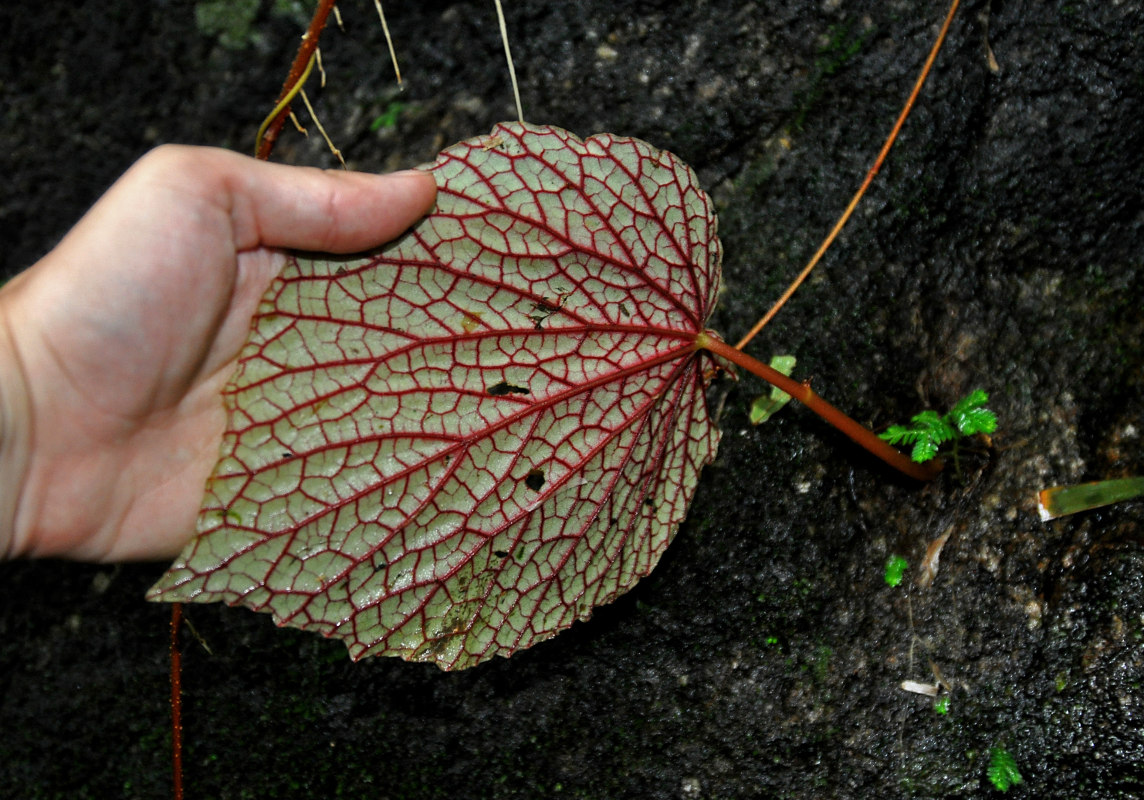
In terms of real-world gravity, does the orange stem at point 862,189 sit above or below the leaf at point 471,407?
above

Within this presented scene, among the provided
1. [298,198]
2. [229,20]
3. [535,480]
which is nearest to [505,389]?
[535,480]

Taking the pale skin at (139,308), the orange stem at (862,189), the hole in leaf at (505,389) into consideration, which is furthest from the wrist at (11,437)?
the orange stem at (862,189)

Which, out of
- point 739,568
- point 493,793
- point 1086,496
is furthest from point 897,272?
point 493,793

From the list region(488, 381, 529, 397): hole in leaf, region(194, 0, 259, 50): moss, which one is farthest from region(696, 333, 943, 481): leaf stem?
region(194, 0, 259, 50): moss

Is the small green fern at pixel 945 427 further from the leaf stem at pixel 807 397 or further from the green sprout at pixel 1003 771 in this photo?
the green sprout at pixel 1003 771

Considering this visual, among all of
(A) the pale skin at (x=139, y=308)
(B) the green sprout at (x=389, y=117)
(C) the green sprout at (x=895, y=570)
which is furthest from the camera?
(B) the green sprout at (x=389, y=117)

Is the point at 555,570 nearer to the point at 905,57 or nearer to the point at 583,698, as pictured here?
the point at 583,698
